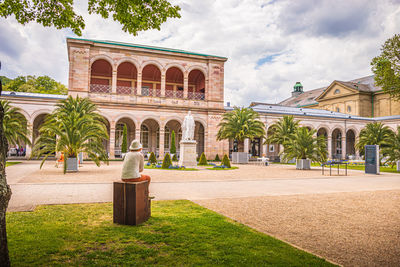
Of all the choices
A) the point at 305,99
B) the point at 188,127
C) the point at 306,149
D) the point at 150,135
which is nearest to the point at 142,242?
the point at 188,127

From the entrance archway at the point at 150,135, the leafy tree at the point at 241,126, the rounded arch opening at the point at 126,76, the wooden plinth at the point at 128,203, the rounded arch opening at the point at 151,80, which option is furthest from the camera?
the entrance archway at the point at 150,135

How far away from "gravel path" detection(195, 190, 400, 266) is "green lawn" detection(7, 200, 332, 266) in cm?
54

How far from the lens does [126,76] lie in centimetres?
3462

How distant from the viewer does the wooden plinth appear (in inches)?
197

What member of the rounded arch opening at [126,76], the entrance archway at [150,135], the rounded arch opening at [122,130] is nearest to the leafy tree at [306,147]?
the entrance archway at [150,135]

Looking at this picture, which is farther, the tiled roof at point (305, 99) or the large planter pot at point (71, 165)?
the tiled roof at point (305, 99)

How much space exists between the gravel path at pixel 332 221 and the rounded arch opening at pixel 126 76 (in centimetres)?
2610

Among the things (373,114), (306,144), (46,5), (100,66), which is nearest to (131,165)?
(46,5)

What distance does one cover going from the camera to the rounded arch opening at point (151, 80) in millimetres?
32781

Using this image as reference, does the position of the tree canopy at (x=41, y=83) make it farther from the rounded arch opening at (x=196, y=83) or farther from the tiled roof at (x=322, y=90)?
the tiled roof at (x=322, y=90)

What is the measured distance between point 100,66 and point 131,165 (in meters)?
29.5

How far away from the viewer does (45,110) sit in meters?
27.5

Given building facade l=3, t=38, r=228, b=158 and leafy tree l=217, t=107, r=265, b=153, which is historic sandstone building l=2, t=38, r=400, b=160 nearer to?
building facade l=3, t=38, r=228, b=158

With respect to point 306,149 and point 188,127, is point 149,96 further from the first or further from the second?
point 306,149
